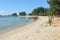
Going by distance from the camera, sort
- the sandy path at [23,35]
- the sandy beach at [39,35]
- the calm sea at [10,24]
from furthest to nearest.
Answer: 1. the calm sea at [10,24]
2. the sandy path at [23,35]
3. the sandy beach at [39,35]

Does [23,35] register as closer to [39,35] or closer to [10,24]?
[39,35]

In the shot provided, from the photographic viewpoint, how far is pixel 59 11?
126 ft

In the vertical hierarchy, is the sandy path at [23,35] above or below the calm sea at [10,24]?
above

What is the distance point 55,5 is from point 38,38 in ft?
96.2

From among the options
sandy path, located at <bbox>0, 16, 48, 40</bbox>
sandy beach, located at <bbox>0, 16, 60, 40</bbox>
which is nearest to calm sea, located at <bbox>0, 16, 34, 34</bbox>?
sandy path, located at <bbox>0, 16, 48, 40</bbox>

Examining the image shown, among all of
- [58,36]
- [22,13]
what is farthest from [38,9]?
[58,36]

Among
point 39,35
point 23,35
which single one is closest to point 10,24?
point 23,35

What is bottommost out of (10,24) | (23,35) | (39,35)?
(10,24)

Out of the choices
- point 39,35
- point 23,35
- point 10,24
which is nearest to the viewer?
point 39,35

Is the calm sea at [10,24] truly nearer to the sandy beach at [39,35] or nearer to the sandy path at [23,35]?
the sandy path at [23,35]

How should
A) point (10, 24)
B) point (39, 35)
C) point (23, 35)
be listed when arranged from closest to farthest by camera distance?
1. point (39, 35)
2. point (23, 35)
3. point (10, 24)

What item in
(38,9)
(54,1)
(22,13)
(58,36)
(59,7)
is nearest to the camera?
(58,36)

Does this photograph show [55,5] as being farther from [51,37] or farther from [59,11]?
[51,37]

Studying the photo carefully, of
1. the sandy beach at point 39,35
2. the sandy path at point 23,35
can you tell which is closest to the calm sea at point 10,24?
the sandy path at point 23,35
